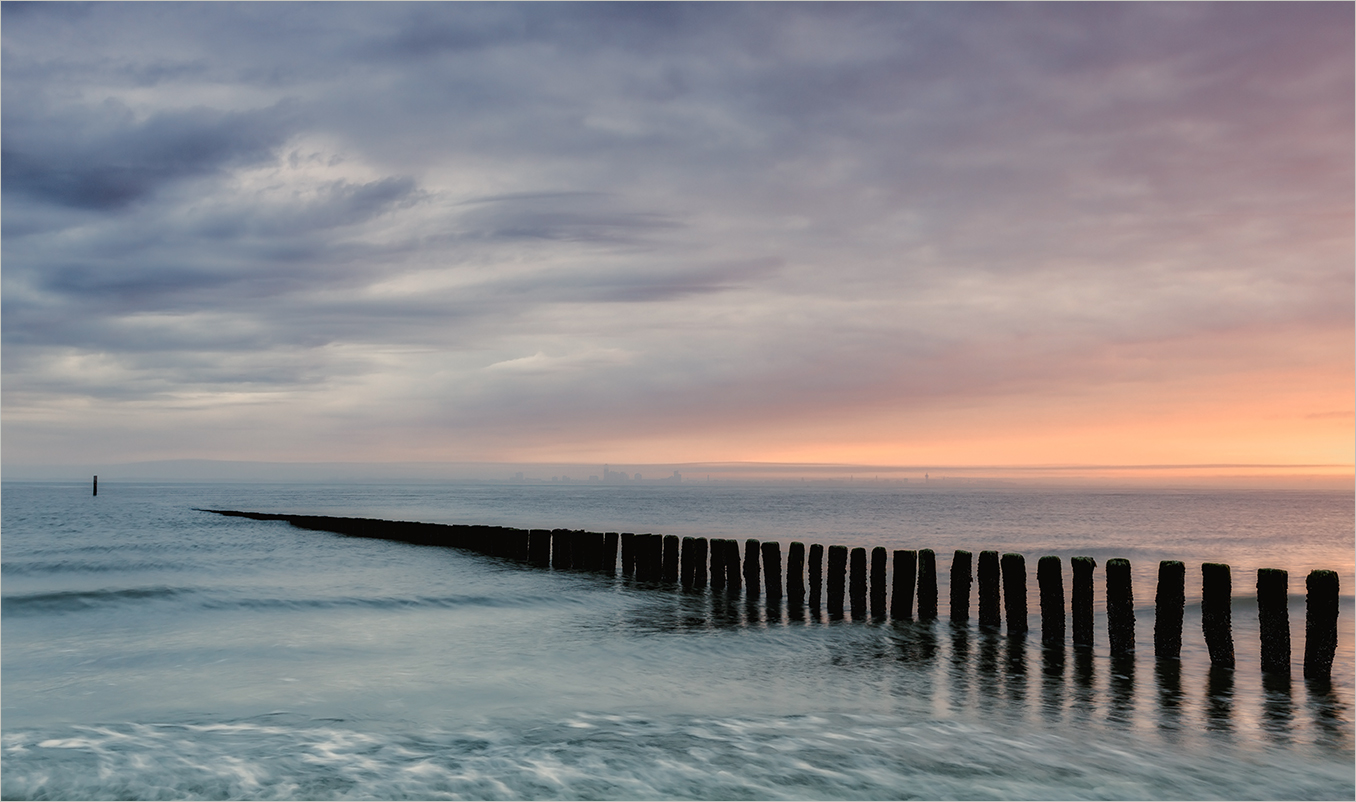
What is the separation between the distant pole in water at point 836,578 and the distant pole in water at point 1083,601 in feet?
11.4

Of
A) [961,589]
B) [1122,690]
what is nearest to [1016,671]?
[1122,690]

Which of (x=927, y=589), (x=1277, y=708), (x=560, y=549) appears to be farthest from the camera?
(x=560, y=549)

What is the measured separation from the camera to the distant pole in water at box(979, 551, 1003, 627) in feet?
38.5

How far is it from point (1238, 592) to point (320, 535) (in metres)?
28.2

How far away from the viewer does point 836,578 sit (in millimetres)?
13336

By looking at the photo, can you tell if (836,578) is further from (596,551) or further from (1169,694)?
(596,551)

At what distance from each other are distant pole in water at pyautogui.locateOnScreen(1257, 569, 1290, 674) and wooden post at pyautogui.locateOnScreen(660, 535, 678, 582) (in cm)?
999

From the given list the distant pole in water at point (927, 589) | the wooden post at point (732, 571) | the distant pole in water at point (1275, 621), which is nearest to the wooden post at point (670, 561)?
the wooden post at point (732, 571)

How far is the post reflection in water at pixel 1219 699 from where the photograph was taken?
730cm

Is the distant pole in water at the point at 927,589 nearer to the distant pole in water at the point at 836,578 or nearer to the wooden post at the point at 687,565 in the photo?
the distant pole in water at the point at 836,578

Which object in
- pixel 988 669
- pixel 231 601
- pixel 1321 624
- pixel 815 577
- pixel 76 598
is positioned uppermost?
pixel 1321 624

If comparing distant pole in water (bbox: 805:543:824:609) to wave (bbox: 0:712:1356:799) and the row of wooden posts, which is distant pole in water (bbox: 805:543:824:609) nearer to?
the row of wooden posts

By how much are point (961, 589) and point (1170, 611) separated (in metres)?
2.68

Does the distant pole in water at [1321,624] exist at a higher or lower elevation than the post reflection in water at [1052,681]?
higher
